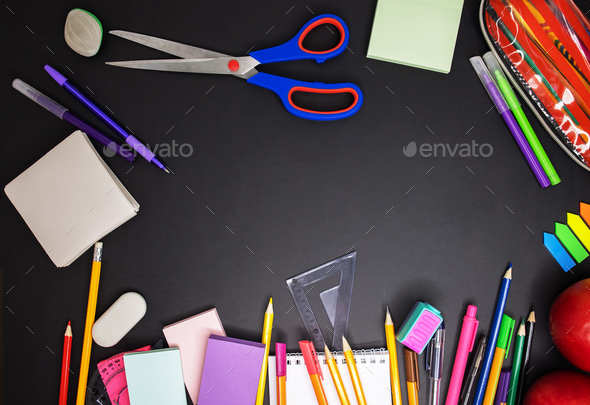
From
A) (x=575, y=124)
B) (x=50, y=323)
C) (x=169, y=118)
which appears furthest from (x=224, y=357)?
(x=575, y=124)

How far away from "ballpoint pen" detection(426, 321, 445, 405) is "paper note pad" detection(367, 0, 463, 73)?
1.89 feet

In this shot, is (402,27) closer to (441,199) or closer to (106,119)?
(441,199)

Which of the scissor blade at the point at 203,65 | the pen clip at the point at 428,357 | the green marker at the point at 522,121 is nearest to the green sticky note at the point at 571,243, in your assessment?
the green marker at the point at 522,121

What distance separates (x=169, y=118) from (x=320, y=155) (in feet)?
1.08

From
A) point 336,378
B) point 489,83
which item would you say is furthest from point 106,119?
point 489,83

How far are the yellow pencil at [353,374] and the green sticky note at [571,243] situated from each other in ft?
1.70

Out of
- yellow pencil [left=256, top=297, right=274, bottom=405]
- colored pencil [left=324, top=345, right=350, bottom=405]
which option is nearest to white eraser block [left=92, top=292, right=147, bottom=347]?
yellow pencil [left=256, top=297, right=274, bottom=405]

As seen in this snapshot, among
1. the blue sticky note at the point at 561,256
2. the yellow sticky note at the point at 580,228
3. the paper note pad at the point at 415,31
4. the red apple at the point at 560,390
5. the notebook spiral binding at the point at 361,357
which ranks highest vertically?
the paper note pad at the point at 415,31

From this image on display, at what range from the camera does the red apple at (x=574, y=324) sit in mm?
734

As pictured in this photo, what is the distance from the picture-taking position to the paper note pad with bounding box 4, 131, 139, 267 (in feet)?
2.56

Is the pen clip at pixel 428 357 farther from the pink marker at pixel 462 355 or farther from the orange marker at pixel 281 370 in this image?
the orange marker at pixel 281 370

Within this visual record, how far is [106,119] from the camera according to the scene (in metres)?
0.80

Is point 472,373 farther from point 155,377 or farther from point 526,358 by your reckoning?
point 155,377

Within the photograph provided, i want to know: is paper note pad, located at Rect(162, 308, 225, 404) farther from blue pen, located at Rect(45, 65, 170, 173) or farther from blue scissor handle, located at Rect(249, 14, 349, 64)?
blue scissor handle, located at Rect(249, 14, 349, 64)
